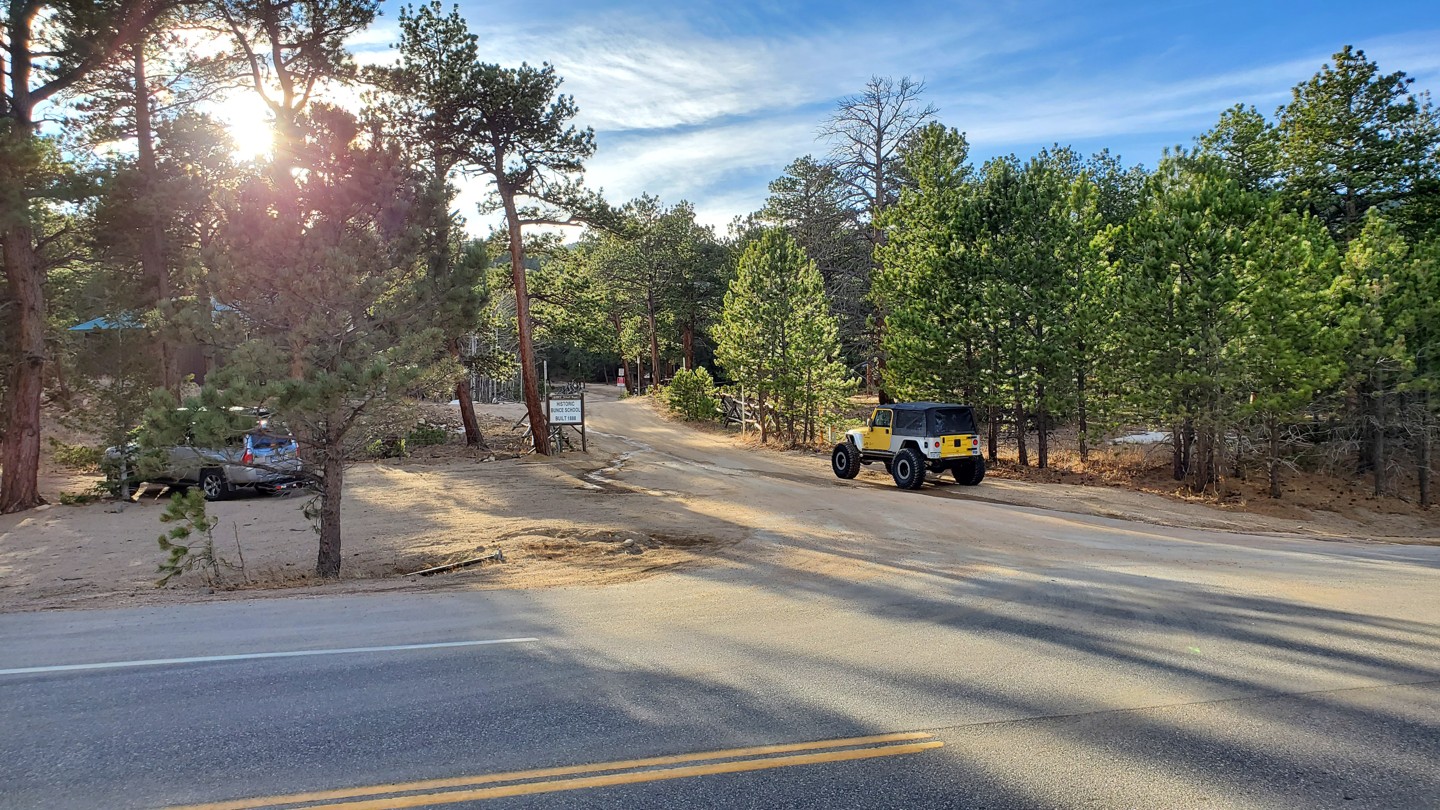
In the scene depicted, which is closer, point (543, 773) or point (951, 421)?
point (543, 773)

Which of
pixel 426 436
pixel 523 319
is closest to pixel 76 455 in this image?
pixel 426 436

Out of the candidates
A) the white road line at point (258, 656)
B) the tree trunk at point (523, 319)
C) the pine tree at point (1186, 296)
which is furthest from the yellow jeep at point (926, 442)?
the white road line at point (258, 656)

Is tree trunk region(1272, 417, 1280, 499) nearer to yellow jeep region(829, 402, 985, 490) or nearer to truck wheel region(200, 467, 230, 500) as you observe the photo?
yellow jeep region(829, 402, 985, 490)

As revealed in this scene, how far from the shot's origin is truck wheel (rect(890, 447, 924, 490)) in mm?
17516

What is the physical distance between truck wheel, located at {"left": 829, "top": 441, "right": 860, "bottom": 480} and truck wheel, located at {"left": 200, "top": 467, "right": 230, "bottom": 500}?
1538 cm

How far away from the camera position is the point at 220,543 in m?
12.1

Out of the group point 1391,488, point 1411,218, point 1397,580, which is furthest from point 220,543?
point 1411,218

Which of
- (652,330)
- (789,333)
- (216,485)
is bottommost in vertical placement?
(216,485)

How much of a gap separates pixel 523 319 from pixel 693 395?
18480 mm

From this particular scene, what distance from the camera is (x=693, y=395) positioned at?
130 ft

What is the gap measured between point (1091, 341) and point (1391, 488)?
12.0 metres

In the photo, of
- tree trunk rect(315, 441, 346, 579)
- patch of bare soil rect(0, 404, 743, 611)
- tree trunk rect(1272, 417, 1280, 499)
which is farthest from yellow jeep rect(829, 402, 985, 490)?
tree trunk rect(315, 441, 346, 579)

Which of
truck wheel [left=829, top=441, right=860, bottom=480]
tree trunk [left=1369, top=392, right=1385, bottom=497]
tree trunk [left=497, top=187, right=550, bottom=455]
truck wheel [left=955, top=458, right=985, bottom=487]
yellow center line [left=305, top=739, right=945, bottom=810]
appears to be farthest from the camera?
tree trunk [left=497, top=187, right=550, bottom=455]

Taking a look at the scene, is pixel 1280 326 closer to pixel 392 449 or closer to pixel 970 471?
pixel 970 471
